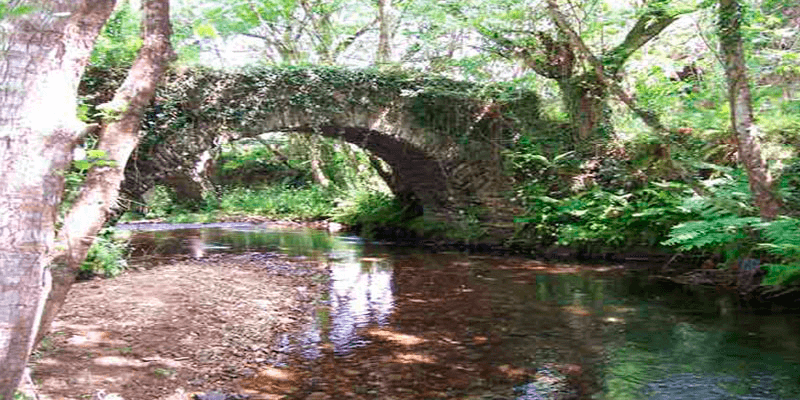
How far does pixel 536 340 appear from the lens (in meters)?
5.89

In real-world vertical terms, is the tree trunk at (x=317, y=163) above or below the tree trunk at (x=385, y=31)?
below

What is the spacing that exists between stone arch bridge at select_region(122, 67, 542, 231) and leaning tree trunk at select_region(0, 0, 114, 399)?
24.5 ft

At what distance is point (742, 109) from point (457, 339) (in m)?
4.70

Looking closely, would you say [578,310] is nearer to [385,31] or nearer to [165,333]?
[165,333]

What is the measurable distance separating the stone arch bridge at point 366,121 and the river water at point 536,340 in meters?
3.36

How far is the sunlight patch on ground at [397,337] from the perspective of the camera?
5.81m

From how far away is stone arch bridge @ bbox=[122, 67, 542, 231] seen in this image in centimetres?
1041

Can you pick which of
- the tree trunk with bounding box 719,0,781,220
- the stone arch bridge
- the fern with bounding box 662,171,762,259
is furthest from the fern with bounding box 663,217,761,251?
the stone arch bridge

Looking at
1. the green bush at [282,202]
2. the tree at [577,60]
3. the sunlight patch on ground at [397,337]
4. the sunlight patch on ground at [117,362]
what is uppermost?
the tree at [577,60]

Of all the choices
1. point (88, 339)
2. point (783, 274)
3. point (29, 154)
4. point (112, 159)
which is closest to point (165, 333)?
point (88, 339)

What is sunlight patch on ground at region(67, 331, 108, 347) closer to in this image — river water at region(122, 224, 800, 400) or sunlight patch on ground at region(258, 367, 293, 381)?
sunlight patch on ground at region(258, 367, 293, 381)

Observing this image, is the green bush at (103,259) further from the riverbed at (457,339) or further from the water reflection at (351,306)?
the water reflection at (351,306)

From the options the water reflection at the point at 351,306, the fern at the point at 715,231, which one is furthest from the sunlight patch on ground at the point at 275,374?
the fern at the point at 715,231

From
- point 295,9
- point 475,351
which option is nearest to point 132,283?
point 475,351
